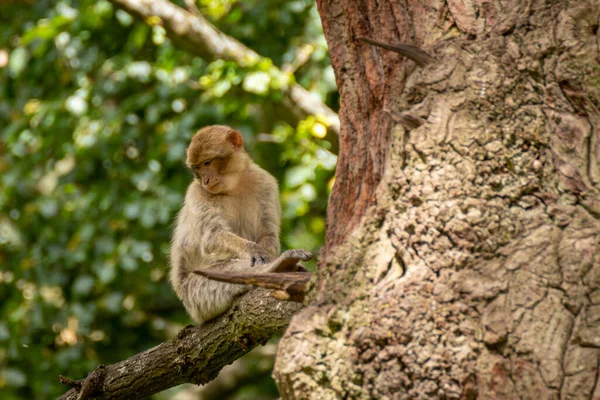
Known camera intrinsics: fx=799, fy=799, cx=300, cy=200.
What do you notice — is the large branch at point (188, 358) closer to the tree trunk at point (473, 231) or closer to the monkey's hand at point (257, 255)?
the monkey's hand at point (257, 255)

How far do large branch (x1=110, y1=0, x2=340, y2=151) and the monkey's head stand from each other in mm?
1943

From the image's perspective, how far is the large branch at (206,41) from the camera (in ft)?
25.1

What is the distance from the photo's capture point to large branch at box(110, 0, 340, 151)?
765 centimetres

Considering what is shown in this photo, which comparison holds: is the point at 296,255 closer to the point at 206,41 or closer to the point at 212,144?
the point at 212,144

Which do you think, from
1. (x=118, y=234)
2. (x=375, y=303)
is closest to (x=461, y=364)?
(x=375, y=303)

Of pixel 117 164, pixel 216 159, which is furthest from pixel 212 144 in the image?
pixel 117 164

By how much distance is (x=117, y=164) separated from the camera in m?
8.34

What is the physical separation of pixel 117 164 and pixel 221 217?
10.4ft

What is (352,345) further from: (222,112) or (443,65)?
(222,112)

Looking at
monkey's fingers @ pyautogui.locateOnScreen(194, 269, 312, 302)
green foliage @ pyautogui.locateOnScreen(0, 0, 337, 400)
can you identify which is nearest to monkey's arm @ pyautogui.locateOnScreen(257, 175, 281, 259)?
green foliage @ pyautogui.locateOnScreen(0, 0, 337, 400)

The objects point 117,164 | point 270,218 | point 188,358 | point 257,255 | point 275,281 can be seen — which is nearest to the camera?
point 275,281

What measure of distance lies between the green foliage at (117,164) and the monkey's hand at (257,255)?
2.35 metres

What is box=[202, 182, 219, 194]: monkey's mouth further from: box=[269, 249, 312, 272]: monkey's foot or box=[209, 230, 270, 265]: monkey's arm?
box=[269, 249, 312, 272]: monkey's foot

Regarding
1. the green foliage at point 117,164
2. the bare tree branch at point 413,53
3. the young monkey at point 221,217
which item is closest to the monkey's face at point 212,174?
the young monkey at point 221,217
